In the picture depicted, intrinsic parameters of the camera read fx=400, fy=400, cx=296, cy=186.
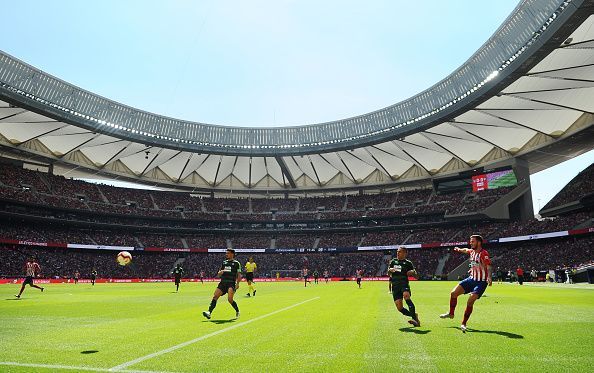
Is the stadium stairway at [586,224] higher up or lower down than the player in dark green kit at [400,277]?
higher up

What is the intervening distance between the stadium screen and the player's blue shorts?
55.3 m

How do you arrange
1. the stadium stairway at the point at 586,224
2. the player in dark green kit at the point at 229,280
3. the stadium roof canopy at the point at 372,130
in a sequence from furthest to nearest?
the stadium stairway at the point at 586,224, the stadium roof canopy at the point at 372,130, the player in dark green kit at the point at 229,280

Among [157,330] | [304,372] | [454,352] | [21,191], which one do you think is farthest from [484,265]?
[21,191]

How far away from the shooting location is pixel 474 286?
30.0ft

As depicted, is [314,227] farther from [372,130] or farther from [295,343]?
[295,343]

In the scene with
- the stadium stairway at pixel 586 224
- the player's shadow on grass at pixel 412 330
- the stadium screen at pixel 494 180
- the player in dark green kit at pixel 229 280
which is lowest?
the player's shadow on grass at pixel 412 330

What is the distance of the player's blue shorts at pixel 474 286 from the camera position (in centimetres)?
898

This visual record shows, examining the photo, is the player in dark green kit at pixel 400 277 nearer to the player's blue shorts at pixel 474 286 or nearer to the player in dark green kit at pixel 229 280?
the player's blue shorts at pixel 474 286

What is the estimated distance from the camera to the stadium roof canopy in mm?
36000

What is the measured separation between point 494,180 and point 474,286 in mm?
57007

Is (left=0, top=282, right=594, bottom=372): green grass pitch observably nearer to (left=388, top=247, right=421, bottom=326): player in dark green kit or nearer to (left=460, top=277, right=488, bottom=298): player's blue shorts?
(left=388, top=247, right=421, bottom=326): player in dark green kit

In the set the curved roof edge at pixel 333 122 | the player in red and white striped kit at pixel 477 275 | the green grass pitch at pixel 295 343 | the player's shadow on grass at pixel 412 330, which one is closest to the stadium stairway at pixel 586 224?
the curved roof edge at pixel 333 122

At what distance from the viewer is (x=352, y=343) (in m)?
7.70

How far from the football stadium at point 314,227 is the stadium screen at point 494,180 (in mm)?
310
